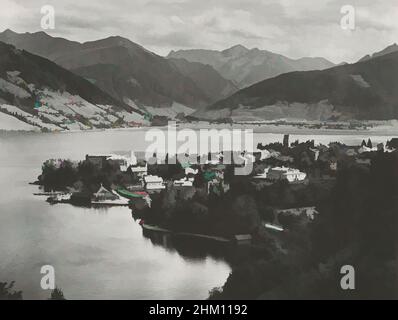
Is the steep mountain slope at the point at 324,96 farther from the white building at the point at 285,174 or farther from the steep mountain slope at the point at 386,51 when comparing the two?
the white building at the point at 285,174

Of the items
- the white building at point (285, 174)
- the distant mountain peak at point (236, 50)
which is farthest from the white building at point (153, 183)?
the distant mountain peak at point (236, 50)

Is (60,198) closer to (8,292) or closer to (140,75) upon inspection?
(8,292)

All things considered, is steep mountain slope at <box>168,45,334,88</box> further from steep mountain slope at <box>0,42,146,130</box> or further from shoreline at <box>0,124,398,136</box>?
steep mountain slope at <box>0,42,146,130</box>

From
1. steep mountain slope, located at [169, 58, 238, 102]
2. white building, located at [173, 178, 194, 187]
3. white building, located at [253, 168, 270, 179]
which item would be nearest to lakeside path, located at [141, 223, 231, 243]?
white building, located at [173, 178, 194, 187]

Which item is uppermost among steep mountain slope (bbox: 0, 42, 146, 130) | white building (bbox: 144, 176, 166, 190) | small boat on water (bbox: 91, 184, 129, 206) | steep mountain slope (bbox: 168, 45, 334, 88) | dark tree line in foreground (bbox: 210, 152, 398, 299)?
steep mountain slope (bbox: 168, 45, 334, 88)

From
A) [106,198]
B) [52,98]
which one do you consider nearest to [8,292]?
[106,198]

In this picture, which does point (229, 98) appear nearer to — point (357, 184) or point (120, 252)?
point (357, 184)
